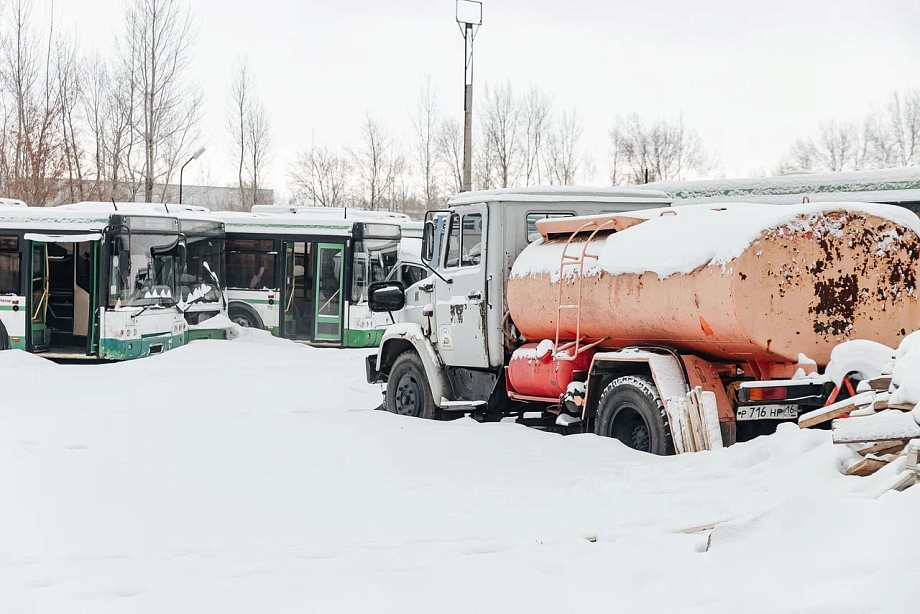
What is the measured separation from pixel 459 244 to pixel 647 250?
289 cm

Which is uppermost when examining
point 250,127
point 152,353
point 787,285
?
point 250,127

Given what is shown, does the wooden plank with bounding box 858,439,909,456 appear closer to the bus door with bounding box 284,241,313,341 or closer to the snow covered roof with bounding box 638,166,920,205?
the snow covered roof with bounding box 638,166,920,205

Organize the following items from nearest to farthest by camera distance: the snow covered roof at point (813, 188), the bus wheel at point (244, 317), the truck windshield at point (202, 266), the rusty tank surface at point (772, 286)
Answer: the rusty tank surface at point (772, 286)
the snow covered roof at point (813, 188)
the truck windshield at point (202, 266)
the bus wheel at point (244, 317)

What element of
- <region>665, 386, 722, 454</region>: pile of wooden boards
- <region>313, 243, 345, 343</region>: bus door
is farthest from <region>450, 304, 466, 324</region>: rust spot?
<region>313, 243, 345, 343</region>: bus door

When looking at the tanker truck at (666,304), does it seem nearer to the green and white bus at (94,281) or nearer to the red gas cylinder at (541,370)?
the red gas cylinder at (541,370)

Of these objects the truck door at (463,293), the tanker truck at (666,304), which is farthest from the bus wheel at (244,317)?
the tanker truck at (666,304)

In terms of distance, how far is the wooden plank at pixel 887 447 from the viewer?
6395mm

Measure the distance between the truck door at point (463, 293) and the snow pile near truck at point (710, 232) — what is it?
5.58ft

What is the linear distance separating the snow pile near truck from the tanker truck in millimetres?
14

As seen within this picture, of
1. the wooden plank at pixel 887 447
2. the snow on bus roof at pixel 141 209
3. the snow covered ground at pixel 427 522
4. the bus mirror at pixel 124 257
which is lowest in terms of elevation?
the snow covered ground at pixel 427 522

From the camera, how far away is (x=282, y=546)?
20.1 ft

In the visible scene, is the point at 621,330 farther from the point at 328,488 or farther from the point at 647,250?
the point at 328,488

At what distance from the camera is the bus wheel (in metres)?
24.6

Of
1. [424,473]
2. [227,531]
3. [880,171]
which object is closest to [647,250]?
[424,473]
